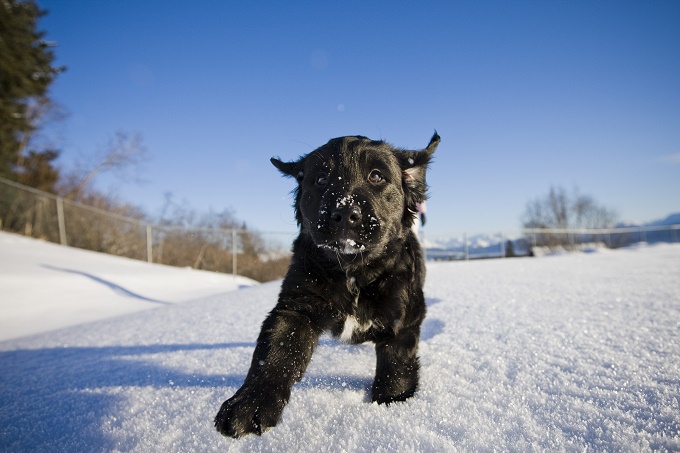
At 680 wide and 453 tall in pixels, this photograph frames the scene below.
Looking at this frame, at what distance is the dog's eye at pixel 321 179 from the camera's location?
2457 mm

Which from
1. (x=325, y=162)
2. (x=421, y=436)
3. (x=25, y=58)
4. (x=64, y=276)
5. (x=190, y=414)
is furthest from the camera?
(x=25, y=58)

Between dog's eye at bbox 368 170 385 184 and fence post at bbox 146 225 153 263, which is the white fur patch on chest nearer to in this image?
dog's eye at bbox 368 170 385 184

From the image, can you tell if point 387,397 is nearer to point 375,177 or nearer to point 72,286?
point 375,177

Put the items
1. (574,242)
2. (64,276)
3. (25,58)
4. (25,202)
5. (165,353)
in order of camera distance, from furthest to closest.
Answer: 1. (574,242)
2. (25,58)
3. (25,202)
4. (64,276)
5. (165,353)

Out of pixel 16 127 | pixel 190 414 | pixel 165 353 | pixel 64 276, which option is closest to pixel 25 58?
pixel 16 127

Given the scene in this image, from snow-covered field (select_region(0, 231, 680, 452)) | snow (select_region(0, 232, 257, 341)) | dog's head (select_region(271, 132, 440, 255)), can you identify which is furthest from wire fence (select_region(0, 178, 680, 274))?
dog's head (select_region(271, 132, 440, 255))

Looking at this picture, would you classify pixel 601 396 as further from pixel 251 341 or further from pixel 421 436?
pixel 251 341

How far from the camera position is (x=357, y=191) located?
2.25 meters

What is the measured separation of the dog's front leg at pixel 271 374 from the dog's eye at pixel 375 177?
107 cm

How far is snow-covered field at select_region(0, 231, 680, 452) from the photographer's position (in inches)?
52.1

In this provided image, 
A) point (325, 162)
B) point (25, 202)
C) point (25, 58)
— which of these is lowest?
point (325, 162)

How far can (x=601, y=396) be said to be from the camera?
4.96ft

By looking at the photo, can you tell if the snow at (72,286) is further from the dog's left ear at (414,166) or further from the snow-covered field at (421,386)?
the dog's left ear at (414,166)

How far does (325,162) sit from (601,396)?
2.03 meters
